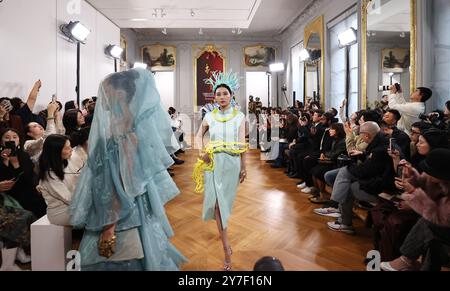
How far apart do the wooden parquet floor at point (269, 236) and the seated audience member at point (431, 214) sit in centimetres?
61

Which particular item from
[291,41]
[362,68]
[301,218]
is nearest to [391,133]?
[301,218]

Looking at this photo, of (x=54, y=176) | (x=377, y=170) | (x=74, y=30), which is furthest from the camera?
(x=74, y=30)

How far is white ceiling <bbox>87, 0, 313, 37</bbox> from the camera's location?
8078 mm

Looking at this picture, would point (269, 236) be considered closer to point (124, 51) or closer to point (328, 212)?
point (328, 212)

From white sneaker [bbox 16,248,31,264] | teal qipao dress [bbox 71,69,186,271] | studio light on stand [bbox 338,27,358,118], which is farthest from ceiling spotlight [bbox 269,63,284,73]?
teal qipao dress [bbox 71,69,186,271]

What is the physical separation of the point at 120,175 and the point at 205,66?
12.5 m

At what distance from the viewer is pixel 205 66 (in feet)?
44.7

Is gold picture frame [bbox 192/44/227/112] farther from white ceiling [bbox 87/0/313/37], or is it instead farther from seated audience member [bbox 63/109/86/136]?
seated audience member [bbox 63/109/86/136]

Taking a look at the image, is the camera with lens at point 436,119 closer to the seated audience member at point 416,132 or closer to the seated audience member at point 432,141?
the seated audience member at point 416,132

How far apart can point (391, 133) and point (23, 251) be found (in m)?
3.78

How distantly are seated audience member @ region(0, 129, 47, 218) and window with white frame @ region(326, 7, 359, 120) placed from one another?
566cm

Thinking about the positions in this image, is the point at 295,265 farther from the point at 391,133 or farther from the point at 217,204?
the point at 391,133

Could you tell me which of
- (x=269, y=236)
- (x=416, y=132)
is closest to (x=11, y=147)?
(x=269, y=236)

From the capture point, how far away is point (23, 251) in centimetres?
275
